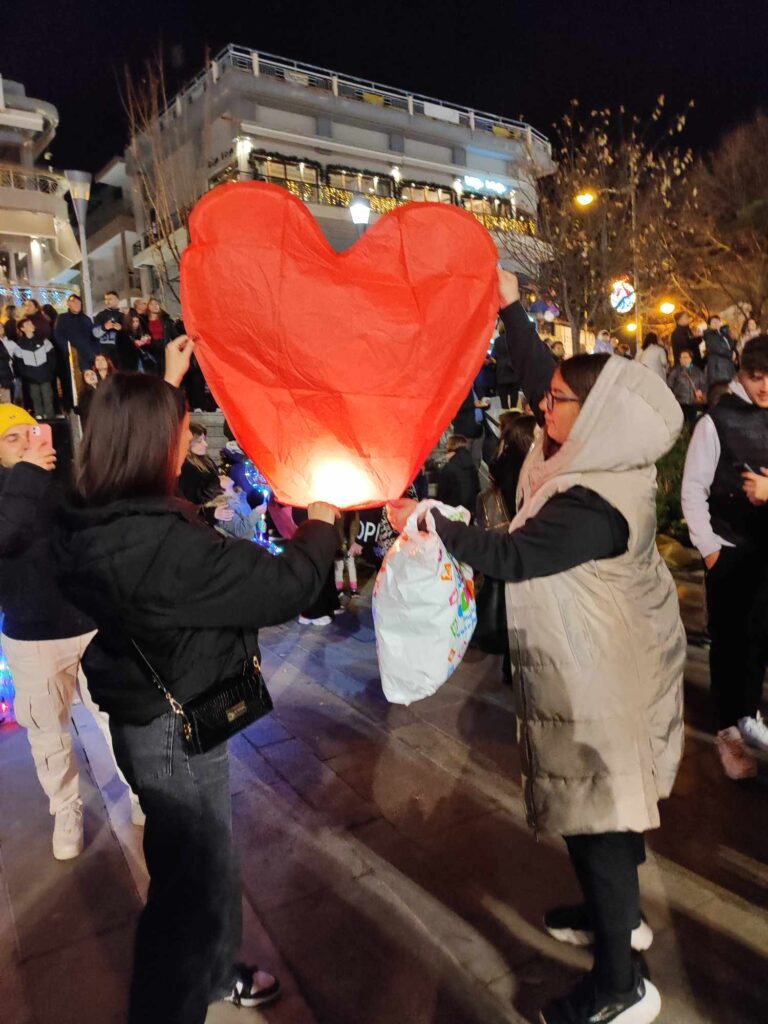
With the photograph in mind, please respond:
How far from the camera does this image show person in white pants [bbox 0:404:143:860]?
2.97 metres

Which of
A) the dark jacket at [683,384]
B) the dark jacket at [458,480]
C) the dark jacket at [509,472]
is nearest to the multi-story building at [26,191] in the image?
the dark jacket at [683,384]

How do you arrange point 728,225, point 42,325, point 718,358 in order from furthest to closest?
point 728,225 < point 718,358 < point 42,325

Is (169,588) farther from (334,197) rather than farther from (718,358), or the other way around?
(334,197)

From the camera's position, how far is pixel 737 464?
359 cm

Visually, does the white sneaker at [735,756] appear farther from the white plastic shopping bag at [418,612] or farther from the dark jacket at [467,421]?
the dark jacket at [467,421]

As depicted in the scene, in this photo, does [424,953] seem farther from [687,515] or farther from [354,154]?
[354,154]

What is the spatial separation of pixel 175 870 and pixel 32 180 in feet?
117

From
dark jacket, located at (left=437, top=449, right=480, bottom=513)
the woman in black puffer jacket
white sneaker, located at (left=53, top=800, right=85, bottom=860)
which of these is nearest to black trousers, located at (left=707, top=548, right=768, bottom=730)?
the woman in black puffer jacket

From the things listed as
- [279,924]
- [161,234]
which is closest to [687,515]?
[279,924]

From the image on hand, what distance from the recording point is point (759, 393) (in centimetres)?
347

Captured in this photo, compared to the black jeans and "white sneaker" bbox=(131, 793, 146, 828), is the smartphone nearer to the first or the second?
the black jeans

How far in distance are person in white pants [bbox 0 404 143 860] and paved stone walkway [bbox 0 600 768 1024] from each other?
424mm

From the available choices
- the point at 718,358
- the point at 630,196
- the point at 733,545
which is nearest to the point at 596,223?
the point at 630,196

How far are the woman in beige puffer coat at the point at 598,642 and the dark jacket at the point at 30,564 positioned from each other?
1.71m
